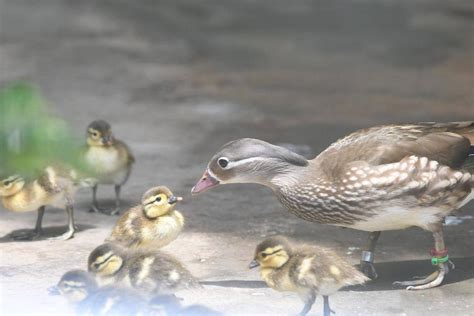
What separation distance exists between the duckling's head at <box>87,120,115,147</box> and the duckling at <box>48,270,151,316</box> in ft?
Result: 7.70

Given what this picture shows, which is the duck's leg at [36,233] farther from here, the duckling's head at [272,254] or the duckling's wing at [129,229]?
the duckling's head at [272,254]

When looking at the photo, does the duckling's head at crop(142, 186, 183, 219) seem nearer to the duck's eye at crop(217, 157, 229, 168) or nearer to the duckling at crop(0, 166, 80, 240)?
the duck's eye at crop(217, 157, 229, 168)

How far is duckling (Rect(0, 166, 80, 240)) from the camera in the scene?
6453 mm

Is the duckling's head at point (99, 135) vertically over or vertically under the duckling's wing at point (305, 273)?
over

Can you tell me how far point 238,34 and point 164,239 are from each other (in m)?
5.85

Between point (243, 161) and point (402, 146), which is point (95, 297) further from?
point (402, 146)

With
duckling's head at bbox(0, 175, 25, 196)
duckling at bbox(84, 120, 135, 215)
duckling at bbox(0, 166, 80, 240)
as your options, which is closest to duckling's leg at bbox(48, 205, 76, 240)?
duckling at bbox(0, 166, 80, 240)

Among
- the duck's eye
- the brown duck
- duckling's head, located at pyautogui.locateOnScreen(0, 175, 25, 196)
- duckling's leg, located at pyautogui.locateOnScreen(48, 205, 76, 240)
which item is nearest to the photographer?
the brown duck

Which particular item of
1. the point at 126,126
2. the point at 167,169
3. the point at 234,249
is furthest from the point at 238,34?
the point at 234,249

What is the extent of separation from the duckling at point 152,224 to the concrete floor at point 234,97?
0.95ft

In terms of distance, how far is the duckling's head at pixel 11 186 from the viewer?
630 cm

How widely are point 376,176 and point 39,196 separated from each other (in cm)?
206

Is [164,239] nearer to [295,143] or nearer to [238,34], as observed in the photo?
[295,143]

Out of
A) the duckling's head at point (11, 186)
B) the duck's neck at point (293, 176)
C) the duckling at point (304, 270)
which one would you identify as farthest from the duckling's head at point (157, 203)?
the duckling at point (304, 270)
